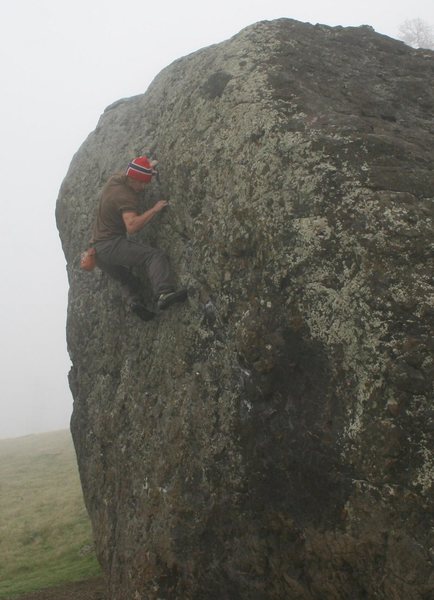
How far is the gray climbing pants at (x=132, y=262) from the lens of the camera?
34.0ft

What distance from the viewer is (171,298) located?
993cm

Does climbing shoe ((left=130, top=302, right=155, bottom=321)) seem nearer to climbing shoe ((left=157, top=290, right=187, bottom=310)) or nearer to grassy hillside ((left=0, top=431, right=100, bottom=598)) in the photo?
climbing shoe ((left=157, top=290, right=187, bottom=310))

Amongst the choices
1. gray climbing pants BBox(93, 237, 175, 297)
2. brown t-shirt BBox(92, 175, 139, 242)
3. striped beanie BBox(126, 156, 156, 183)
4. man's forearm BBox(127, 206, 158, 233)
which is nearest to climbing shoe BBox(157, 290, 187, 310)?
gray climbing pants BBox(93, 237, 175, 297)

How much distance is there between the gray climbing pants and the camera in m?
10.4

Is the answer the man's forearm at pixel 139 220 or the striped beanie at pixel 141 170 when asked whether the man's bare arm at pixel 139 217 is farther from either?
the striped beanie at pixel 141 170

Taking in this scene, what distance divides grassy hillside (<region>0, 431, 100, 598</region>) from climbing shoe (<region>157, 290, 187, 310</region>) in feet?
26.7

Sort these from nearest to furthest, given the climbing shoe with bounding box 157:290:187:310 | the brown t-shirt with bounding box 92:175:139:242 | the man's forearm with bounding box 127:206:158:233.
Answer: the climbing shoe with bounding box 157:290:187:310, the man's forearm with bounding box 127:206:158:233, the brown t-shirt with bounding box 92:175:139:242

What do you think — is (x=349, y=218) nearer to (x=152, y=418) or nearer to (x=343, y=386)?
(x=343, y=386)

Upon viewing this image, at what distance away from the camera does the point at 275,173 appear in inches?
340

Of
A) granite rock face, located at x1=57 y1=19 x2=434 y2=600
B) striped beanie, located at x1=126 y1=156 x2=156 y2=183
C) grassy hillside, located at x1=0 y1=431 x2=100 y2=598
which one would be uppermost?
striped beanie, located at x1=126 y1=156 x2=156 y2=183

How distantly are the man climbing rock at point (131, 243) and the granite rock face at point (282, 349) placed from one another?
32 centimetres

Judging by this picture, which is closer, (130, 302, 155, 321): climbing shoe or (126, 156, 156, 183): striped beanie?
(126, 156, 156, 183): striped beanie

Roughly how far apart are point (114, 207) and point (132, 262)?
1.20 m

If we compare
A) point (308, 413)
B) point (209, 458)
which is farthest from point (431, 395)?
point (209, 458)
